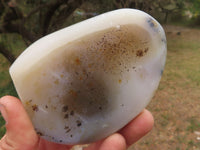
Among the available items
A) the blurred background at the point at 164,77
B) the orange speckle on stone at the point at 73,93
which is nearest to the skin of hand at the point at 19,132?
the orange speckle on stone at the point at 73,93

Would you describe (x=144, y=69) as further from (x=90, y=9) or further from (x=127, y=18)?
(x=90, y=9)

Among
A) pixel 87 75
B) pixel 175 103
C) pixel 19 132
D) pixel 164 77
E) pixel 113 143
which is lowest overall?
pixel 164 77

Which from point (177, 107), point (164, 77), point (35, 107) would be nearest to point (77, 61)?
point (35, 107)

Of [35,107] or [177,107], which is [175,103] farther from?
[35,107]

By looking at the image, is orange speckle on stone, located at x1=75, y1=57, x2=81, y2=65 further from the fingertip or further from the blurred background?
the blurred background

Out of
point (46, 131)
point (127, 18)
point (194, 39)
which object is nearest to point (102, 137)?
point (46, 131)

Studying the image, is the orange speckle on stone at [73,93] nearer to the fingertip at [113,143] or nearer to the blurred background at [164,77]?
the fingertip at [113,143]

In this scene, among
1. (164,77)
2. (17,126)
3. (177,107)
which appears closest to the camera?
(17,126)

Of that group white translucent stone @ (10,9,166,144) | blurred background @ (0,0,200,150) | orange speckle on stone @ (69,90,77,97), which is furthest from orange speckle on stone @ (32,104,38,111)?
blurred background @ (0,0,200,150)

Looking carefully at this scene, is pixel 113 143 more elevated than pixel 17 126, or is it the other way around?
pixel 17 126
